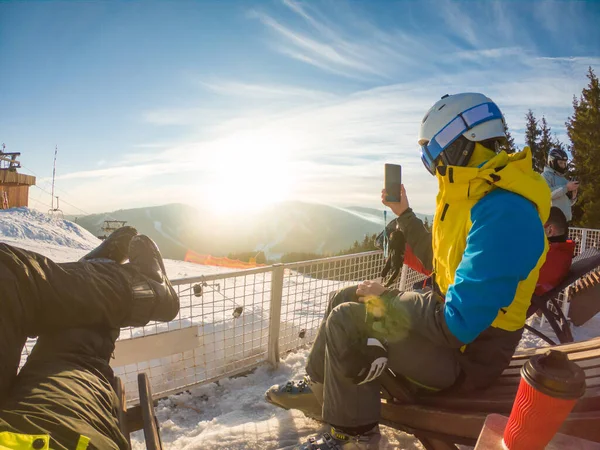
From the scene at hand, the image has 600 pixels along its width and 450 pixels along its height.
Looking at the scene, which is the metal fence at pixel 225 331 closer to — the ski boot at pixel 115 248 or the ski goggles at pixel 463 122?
the ski boot at pixel 115 248

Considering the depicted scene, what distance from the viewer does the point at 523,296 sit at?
6.05 ft

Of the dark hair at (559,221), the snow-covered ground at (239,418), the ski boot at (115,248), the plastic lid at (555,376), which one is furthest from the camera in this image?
the dark hair at (559,221)

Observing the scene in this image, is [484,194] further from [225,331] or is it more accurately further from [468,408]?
[225,331]

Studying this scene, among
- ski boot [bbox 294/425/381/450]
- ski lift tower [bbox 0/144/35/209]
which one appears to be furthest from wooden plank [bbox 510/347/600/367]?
ski lift tower [bbox 0/144/35/209]

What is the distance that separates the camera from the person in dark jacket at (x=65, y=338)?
49.1 inches

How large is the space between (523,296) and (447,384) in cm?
62

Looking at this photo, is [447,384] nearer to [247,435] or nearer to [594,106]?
[247,435]

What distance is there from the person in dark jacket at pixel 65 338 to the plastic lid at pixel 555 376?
1.44 m

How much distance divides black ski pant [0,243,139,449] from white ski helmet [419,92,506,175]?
2098 millimetres

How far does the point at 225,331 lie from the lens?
400 centimetres

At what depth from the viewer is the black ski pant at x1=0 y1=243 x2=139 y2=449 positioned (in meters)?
1.29

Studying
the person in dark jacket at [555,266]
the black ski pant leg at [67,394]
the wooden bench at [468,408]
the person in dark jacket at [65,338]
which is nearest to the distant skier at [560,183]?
the person in dark jacket at [555,266]

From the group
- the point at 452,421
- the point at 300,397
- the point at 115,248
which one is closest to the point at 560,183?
the point at 452,421

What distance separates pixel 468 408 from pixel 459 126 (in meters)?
1.52
